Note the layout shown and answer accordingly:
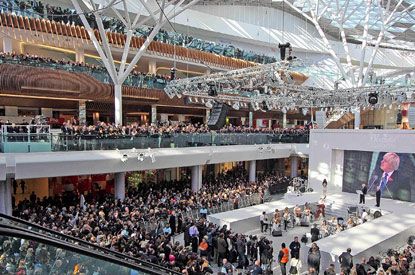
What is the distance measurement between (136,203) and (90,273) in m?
12.8

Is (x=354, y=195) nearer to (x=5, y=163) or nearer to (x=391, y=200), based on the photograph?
(x=391, y=200)

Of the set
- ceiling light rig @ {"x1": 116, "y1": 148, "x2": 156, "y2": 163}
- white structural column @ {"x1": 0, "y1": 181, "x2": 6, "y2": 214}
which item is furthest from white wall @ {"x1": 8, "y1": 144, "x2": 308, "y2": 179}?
white structural column @ {"x1": 0, "y1": 181, "x2": 6, "y2": 214}

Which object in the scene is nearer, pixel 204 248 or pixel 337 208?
pixel 204 248

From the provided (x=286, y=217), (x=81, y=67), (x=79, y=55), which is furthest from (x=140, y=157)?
(x=79, y=55)

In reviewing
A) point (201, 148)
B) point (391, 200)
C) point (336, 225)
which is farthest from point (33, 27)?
point (391, 200)

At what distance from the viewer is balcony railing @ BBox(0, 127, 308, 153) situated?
15.3 m

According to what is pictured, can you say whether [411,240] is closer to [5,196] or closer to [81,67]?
[5,196]

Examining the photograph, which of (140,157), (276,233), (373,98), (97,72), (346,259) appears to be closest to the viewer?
(346,259)

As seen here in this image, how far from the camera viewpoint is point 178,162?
71.2ft

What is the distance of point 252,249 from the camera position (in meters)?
12.9

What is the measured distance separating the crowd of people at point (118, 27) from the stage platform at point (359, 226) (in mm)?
11875

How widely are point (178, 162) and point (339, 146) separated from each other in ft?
36.0

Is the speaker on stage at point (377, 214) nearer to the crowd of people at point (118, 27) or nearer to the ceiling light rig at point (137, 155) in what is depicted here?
the ceiling light rig at point (137, 155)

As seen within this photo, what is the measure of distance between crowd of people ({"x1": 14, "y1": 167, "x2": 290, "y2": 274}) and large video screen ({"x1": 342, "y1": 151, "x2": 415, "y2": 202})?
8328 millimetres
